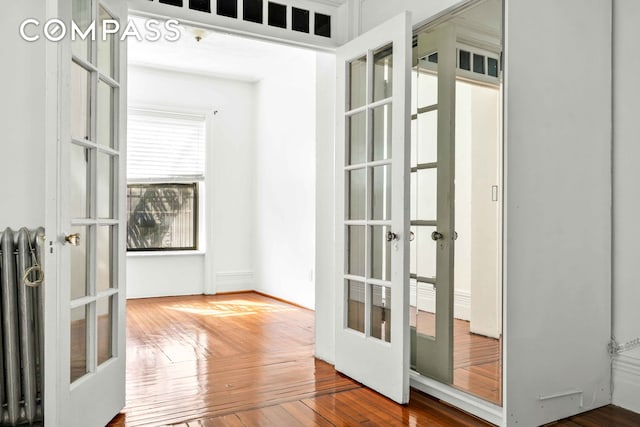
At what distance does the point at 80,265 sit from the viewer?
2303 millimetres

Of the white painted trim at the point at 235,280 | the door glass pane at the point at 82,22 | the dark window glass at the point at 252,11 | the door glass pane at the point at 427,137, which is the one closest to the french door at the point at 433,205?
the door glass pane at the point at 427,137

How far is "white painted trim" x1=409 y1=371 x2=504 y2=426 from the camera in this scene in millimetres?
2489

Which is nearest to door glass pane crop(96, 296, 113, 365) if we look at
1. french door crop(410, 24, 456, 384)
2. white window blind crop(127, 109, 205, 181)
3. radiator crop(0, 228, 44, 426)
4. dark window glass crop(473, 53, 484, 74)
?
radiator crop(0, 228, 44, 426)

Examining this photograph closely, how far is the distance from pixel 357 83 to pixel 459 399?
6.38 ft

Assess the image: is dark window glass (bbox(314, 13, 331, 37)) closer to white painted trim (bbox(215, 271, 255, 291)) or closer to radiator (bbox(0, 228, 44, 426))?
radiator (bbox(0, 228, 44, 426))

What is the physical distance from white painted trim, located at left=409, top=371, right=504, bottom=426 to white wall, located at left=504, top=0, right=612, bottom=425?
131 millimetres

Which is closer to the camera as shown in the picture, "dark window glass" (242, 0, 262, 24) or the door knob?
the door knob

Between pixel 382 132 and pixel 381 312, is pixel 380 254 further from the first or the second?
pixel 382 132

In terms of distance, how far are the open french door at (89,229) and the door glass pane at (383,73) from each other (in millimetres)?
1411

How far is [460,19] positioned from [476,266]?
4.97 feet

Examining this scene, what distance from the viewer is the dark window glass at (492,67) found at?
290cm

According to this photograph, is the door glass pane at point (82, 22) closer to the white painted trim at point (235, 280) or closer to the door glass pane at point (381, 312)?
the door glass pane at point (381, 312)

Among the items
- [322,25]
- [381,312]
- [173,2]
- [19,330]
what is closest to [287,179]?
[322,25]

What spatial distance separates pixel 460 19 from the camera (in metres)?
2.92
